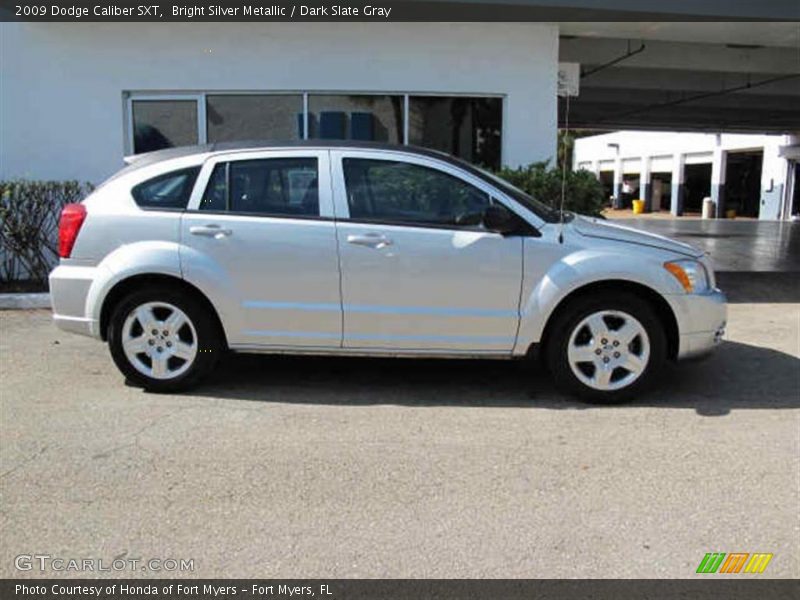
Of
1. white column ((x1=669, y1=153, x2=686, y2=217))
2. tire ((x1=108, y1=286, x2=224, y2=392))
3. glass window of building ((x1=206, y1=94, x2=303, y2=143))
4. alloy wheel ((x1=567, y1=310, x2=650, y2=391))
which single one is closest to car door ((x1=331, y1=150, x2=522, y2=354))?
alloy wheel ((x1=567, y1=310, x2=650, y2=391))

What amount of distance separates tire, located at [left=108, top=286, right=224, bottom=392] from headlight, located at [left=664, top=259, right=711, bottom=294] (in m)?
3.31

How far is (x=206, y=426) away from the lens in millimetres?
4777

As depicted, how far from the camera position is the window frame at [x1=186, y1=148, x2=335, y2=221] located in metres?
5.25

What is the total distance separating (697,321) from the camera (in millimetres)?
5180

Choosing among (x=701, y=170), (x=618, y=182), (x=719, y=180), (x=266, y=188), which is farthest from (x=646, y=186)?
(x=266, y=188)

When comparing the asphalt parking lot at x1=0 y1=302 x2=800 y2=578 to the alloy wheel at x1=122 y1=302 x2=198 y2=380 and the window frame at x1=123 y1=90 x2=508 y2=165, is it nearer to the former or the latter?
the alloy wheel at x1=122 y1=302 x2=198 y2=380

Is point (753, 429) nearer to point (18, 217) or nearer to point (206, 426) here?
point (206, 426)

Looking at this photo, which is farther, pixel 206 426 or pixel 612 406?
pixel 612 406

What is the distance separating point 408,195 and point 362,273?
0.67m

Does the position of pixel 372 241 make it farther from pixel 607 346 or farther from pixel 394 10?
pixel 394 10

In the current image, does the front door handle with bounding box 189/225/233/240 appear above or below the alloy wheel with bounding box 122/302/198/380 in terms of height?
above
